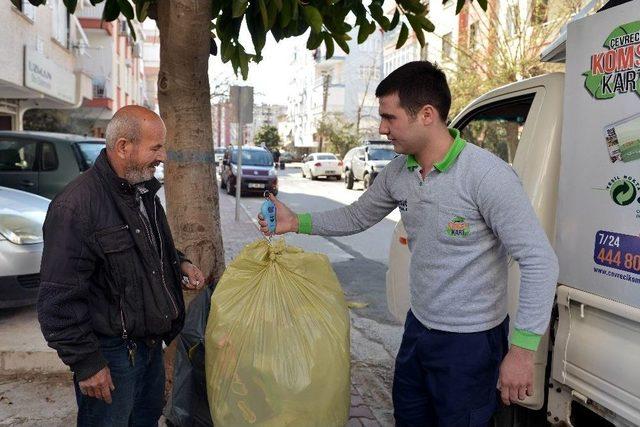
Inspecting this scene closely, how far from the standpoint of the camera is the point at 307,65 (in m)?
67.2

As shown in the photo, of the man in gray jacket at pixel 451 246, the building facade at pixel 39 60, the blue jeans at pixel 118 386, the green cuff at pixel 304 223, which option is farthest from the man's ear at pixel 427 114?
the building facade at pixel 39 60

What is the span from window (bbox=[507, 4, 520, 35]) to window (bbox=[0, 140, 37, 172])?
12703mm

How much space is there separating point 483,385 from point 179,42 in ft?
6.96

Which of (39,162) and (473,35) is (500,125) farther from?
(473,35)

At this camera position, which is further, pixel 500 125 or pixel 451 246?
pixel 500 125

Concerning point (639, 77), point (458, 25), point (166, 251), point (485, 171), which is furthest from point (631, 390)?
point (458, 25)

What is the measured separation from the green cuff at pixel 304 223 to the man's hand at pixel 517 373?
1.05 metres

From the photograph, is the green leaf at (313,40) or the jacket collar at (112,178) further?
the green leaf at (313,40)

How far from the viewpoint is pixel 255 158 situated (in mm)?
19156

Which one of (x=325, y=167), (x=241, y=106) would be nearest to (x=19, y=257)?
(x=241, y=106)

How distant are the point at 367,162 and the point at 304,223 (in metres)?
18.8

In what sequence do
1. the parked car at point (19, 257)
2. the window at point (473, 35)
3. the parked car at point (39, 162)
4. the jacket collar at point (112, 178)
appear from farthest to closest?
the window at point (473, 35)
the parked car at point (39, 162)
the parked car at point (19, 257)
the jacket collar at point (112, 178)

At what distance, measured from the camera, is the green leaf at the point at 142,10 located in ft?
10.2

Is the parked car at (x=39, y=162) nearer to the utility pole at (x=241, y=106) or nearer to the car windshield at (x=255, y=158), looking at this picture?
the utility pole at (x=241, y=106)
